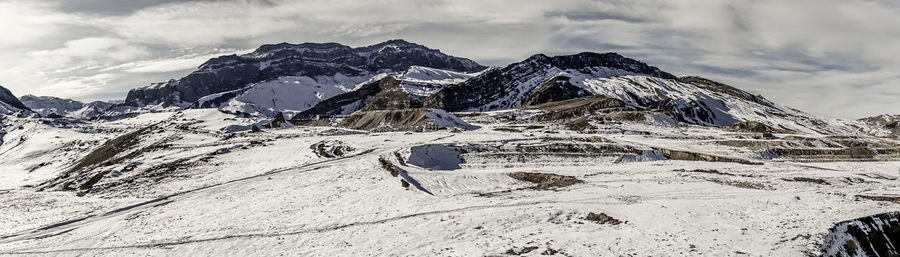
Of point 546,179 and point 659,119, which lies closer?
point 546,179

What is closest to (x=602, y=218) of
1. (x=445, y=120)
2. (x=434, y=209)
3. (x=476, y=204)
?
(x=476, y=204)

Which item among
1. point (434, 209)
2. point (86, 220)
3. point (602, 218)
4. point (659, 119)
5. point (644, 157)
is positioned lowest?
point (86, 220)

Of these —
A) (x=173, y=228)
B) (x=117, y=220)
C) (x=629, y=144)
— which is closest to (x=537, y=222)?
(x=173, y=228)

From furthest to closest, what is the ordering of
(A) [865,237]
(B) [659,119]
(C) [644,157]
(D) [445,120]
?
(B) [659,119], (D) [445,120], (C) [644,157], (A) [865,237]

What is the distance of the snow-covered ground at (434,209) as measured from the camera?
23.4 metres

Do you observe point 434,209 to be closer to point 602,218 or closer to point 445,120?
point 602,218

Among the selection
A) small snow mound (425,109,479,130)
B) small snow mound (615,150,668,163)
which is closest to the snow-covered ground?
small snow mound (615,150,668,163)

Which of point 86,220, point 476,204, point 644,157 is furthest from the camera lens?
point 644,157

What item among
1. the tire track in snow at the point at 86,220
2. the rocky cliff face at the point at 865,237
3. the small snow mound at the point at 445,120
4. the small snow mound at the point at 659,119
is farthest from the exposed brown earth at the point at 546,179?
the small snow mound at the point at 659,119

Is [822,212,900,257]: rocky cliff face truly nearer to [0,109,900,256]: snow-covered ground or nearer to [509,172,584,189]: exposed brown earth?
[0,109,900,256]: snow-covered ground

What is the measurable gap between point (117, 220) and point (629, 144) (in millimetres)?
64640

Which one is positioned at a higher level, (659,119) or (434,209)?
(659,119)

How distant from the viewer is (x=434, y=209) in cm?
3042

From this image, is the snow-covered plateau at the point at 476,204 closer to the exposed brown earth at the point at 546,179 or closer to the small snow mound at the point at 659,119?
the exposed brown earth at the point at 546,179
